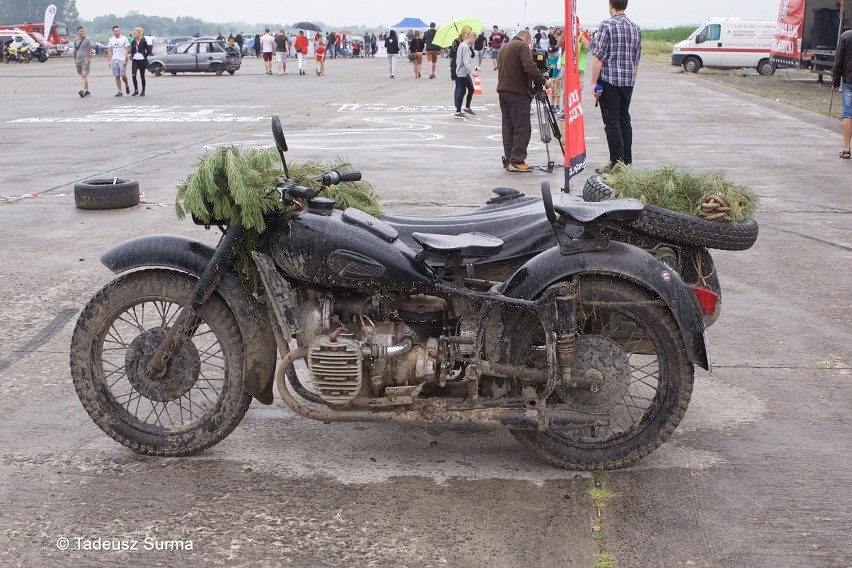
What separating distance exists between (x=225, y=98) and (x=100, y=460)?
23.7 metres

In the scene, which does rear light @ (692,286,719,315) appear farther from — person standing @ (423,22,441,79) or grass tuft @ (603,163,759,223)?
person standing @ (423,22,441,79)

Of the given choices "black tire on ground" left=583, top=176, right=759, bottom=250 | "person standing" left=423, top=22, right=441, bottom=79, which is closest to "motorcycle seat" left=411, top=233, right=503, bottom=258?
"black tire on ground" left=583, top=176, right=759, bottom=250

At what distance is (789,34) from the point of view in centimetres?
3394

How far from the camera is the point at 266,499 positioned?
4016mm

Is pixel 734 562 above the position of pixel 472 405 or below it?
below

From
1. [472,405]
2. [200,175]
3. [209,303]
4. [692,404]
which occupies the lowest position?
[692,404]

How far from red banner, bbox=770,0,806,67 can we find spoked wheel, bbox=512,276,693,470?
103ft

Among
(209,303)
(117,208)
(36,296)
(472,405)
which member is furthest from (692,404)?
(117,208)

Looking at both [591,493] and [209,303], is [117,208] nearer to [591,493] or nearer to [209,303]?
[209,303]

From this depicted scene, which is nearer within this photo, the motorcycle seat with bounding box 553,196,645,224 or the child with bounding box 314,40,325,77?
the motorcycle seat with bounding box 553,196,645,224

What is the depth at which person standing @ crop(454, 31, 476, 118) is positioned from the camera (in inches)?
781

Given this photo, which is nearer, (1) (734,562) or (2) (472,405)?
(1) (734,562)

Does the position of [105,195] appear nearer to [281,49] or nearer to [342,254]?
[342,254]

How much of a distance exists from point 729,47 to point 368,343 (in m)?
39.4
